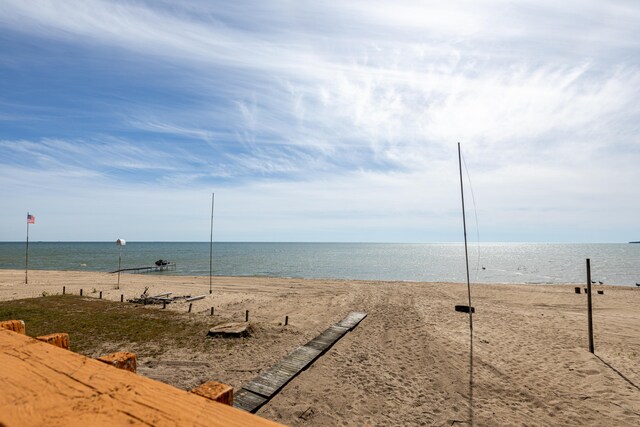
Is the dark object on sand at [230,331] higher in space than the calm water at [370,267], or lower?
higher

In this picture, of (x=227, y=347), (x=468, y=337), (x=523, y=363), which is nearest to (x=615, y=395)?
(x=523, y=363)

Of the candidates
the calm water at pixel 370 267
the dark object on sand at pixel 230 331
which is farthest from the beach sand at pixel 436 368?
the calm water at pixel 370 267

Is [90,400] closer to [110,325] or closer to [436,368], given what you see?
[436,368]

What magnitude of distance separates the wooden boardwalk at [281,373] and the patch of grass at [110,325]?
3330 mm

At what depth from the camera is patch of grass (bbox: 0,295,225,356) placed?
12008mm

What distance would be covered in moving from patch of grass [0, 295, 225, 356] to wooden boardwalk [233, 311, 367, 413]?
333 centimetres

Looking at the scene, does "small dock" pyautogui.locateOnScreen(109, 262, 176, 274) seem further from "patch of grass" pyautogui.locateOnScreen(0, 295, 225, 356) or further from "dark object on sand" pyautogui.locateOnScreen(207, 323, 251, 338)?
"dark object on sand" pyautogui.locateOnScreen(207, 323, 251, 338)

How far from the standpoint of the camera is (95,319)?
15.1 metres

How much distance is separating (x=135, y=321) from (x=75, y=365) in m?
16.1

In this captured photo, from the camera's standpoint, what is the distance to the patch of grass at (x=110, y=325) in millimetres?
12008

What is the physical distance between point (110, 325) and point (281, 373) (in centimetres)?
890

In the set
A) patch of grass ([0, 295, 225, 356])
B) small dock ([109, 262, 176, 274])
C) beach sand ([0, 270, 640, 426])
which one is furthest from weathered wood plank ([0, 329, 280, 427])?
small dock ([109, 262, 176, 274])

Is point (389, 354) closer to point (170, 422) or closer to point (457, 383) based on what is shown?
point (457, 383)

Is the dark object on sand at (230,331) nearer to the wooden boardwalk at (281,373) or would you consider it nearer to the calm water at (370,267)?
the wooden boardwalk at (281,373)
